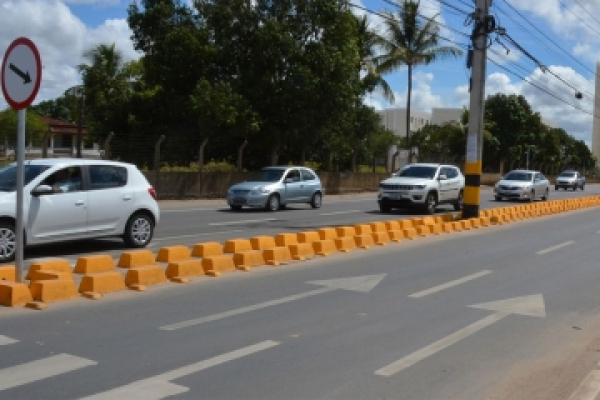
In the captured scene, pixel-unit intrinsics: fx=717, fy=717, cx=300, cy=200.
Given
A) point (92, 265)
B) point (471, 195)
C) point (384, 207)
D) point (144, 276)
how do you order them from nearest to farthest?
point (144, 276)
point (92, 265)
point (471, 195)
point (384, 207)

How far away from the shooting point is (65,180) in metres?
11.4

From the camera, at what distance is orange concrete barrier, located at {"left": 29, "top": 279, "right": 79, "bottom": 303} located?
26.1 feet

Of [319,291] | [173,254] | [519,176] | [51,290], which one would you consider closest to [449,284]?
[319,291]

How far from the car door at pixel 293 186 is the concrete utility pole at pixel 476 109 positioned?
5.89 m

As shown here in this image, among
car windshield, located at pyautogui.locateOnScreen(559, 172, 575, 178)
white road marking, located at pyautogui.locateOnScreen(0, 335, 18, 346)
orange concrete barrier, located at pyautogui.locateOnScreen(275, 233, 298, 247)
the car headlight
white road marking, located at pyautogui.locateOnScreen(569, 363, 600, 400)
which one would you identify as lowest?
white road marking, located at pyautogui.locateOnScreen(569, 363, 600, 400)

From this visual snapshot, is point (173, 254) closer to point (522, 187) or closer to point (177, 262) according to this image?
point (177, 262)

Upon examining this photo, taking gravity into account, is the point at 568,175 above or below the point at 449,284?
above

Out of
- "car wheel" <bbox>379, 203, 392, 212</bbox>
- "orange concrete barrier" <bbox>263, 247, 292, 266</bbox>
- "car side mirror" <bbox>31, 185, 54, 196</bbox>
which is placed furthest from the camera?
"car wheel" <bbox>379, 203, 392, 212</bbox>

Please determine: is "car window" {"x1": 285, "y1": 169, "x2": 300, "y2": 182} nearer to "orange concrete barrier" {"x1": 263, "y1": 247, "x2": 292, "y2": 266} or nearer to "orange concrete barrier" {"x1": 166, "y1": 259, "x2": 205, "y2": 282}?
"orange concrete barrier" {"x1": 263, "y1": 247, "x2": 292, "y2": 266}

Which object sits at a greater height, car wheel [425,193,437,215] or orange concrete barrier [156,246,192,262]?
car wheel [425,193,437,215]

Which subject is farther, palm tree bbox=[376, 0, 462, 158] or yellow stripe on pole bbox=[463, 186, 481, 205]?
palm tree bbox=[376, 0, 462, 158]

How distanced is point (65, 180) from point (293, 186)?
12856 millimetres

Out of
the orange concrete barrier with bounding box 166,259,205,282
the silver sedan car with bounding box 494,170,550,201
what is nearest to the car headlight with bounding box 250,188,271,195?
the orange concrete barrier with bounding box 166,259,205,282

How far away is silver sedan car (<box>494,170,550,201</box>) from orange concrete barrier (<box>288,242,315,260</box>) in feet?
75.9
